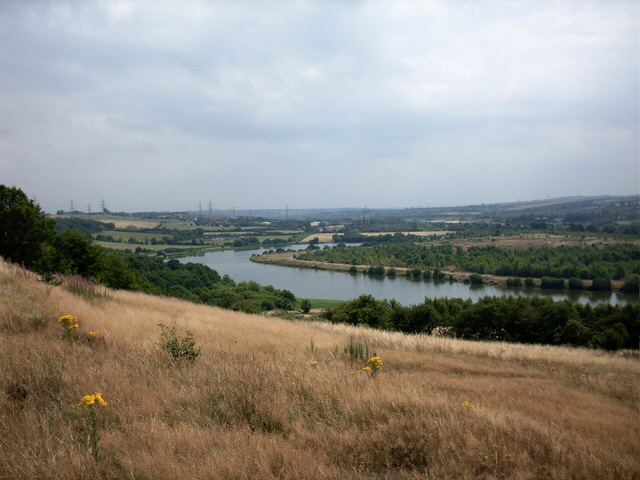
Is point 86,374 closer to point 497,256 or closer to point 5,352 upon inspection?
point 5,352

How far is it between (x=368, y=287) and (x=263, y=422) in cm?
5860

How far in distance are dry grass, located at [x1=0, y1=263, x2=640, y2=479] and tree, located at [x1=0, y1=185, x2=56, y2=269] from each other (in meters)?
14.7

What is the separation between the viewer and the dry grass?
2.34m

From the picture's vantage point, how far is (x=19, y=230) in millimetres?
16375

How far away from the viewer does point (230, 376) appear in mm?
3521

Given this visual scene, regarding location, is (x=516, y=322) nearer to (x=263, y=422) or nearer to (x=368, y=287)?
(x=368, y=287)

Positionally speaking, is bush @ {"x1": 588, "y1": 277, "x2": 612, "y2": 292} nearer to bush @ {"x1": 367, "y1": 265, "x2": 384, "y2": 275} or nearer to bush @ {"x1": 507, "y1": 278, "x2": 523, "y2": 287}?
bush @ {"x1": 507, "y1": 278, "x2": 523, "y2": 287}

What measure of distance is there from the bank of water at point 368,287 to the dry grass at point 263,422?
46616 millimetres

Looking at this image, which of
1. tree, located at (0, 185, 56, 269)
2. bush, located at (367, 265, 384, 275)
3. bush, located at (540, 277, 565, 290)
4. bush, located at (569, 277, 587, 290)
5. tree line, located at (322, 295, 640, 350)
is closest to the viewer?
tree, located at (0, 185, 56, 269)

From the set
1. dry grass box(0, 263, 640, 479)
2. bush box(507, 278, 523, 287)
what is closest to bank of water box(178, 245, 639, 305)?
bush box(507, 278, 523, 287)

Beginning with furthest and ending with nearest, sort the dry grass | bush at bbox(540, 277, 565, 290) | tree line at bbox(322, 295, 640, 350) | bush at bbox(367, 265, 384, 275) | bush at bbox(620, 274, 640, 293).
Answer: bush at bbox(367, 265, 384, 275) < bush at bbox(540, 277, 565, 290) < bush at bbox(620, 274, 640, 293) < tree line at bbox(322, 295, 640, 350) < the dry grass

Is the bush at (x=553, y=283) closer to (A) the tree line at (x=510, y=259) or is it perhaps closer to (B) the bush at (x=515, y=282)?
(A) the tree line at (x=510, y=259)

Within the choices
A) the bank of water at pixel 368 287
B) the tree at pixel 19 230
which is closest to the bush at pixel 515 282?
the bank of water at pixel 368 287

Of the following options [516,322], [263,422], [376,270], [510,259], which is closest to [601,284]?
[510,259]
